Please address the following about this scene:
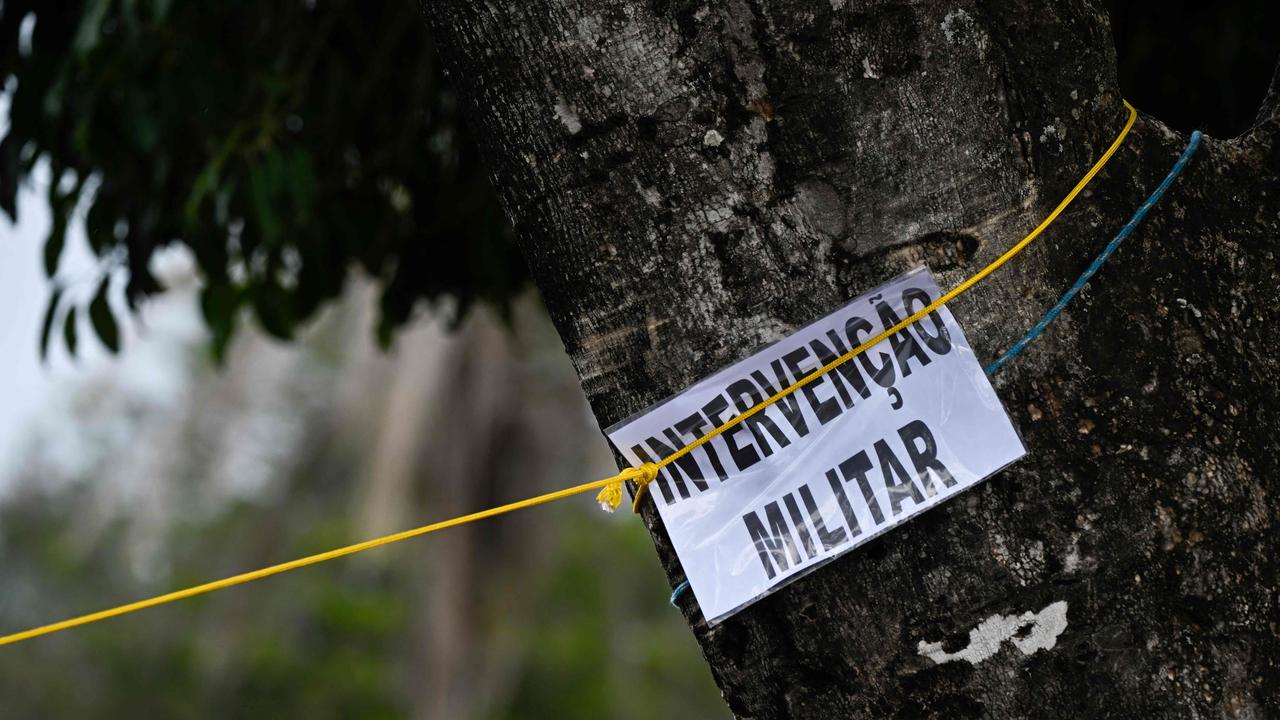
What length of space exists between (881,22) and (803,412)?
0.34 meters

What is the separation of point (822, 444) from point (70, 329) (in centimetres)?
213

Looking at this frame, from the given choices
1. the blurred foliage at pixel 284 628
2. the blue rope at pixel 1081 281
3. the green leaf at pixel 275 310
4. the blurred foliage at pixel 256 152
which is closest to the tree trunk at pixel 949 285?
the blue rope at pixel 1081 281

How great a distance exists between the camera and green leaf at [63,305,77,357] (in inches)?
104

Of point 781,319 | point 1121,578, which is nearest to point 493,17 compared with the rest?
point 781,319

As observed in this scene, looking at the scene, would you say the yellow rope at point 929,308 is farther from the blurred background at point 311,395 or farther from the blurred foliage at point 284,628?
the blurred foliage at point 284,628

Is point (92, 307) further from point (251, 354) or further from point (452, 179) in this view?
point (251, 354)

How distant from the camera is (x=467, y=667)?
7.16 meters

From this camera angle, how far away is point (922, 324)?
1.03 meters

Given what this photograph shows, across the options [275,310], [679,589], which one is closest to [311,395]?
[275,310]

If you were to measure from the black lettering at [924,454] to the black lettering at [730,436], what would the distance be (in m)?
0.13

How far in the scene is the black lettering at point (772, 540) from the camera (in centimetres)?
104

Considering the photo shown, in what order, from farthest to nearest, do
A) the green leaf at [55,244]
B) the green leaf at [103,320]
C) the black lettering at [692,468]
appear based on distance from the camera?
1. the green leaf at [103,320]
2. the green leaf at [55,244]
3. the black lettering at [692,468]

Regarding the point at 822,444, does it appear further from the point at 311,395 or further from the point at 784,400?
the point at 311,395

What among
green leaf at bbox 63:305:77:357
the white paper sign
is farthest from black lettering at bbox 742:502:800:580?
green leaf at bbox 63:305:77:357
